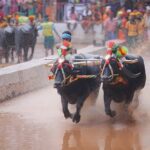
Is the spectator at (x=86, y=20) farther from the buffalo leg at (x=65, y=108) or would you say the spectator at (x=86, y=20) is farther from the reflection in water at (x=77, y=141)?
the reflection in water at (x=77, y=141)

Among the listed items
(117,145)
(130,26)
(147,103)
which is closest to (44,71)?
(147,103)

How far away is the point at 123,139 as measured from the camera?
10.2 meters

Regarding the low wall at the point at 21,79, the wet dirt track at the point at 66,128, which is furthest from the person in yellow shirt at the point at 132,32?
the wet dirt track at the point at 66,128

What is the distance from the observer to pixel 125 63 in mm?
11164

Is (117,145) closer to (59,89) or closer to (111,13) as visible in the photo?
(59,89)

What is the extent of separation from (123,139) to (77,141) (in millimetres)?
740

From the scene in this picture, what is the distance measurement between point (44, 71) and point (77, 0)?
1181 cm

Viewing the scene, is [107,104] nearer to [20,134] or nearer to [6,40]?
[20,134]

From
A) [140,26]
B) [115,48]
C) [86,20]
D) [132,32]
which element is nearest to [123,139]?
[115,48]

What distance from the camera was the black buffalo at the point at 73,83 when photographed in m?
10.6

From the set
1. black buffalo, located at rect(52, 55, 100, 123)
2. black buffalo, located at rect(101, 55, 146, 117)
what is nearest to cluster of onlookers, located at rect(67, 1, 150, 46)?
black buffalo, located at rect(101, 55, 146, 117)

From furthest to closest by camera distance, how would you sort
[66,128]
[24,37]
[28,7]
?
1. [28,7]
2. [24,37]
3. [66,128]

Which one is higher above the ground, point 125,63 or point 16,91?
point 125,63

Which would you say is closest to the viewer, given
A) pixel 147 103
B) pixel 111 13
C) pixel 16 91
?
pixel 147 103
